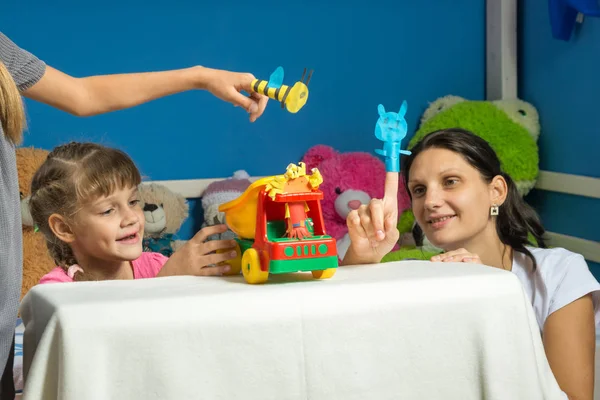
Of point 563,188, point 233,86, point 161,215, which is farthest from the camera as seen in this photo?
point 563,188

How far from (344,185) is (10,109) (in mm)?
1670

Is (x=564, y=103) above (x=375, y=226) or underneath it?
above

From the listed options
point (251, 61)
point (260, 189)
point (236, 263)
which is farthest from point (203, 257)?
point (251, 61)

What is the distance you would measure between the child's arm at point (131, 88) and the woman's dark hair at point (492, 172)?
536mm

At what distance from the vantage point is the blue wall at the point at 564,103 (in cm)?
237

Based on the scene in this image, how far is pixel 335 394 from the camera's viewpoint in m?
0.92

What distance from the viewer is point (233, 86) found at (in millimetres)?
1157

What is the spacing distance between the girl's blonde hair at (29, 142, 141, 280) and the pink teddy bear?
118 centimetres

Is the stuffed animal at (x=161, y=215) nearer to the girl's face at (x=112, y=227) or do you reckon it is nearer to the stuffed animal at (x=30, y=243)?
the stuffed animal at (x=30, y=243)

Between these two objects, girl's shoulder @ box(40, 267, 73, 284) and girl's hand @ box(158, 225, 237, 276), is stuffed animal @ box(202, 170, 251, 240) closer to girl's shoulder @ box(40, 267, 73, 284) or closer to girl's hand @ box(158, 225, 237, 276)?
girl's shoulder @ box(40, 267, 73, 284)

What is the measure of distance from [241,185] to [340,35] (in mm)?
647

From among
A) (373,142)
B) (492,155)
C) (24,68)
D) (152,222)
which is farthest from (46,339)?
(373,142)

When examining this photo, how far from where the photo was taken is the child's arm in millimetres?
1159

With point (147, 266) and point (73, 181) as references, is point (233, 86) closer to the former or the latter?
point (73, 181)
